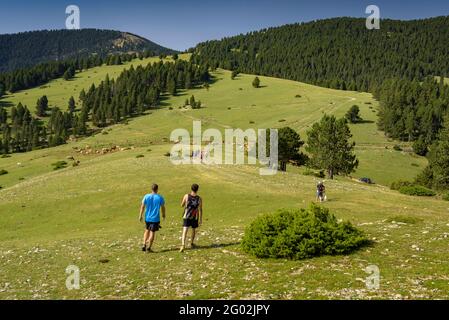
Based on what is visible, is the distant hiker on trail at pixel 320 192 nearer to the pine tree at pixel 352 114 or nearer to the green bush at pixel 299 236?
the green bush at pixel 299 236

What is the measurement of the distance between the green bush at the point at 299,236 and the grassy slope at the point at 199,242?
0.56 meters

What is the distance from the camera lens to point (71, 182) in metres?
53.8

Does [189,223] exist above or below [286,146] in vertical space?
below

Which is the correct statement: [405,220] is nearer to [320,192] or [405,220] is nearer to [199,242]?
[320,192]

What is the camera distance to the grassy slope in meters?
15.1

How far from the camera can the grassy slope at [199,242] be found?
49.4 feet

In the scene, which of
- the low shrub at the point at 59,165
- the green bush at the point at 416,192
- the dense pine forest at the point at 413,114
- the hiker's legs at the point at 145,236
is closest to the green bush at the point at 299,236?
the hiker's legs at the point at 145,236

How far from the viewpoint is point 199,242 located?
22859mm

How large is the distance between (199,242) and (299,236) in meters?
6.72

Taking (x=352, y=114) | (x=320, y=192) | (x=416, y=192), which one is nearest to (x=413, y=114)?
(x=352, y=114)

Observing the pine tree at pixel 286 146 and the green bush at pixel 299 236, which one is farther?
the pine tree at pixel 286 146

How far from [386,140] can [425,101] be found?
51838 millimetres

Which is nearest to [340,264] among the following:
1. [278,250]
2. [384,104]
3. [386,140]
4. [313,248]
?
[313,248]

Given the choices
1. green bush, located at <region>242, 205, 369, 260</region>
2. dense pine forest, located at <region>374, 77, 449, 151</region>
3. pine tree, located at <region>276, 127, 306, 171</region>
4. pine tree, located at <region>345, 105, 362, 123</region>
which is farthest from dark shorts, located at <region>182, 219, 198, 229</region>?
pine tree, located at <region>345, 105, 362, 123</region>
